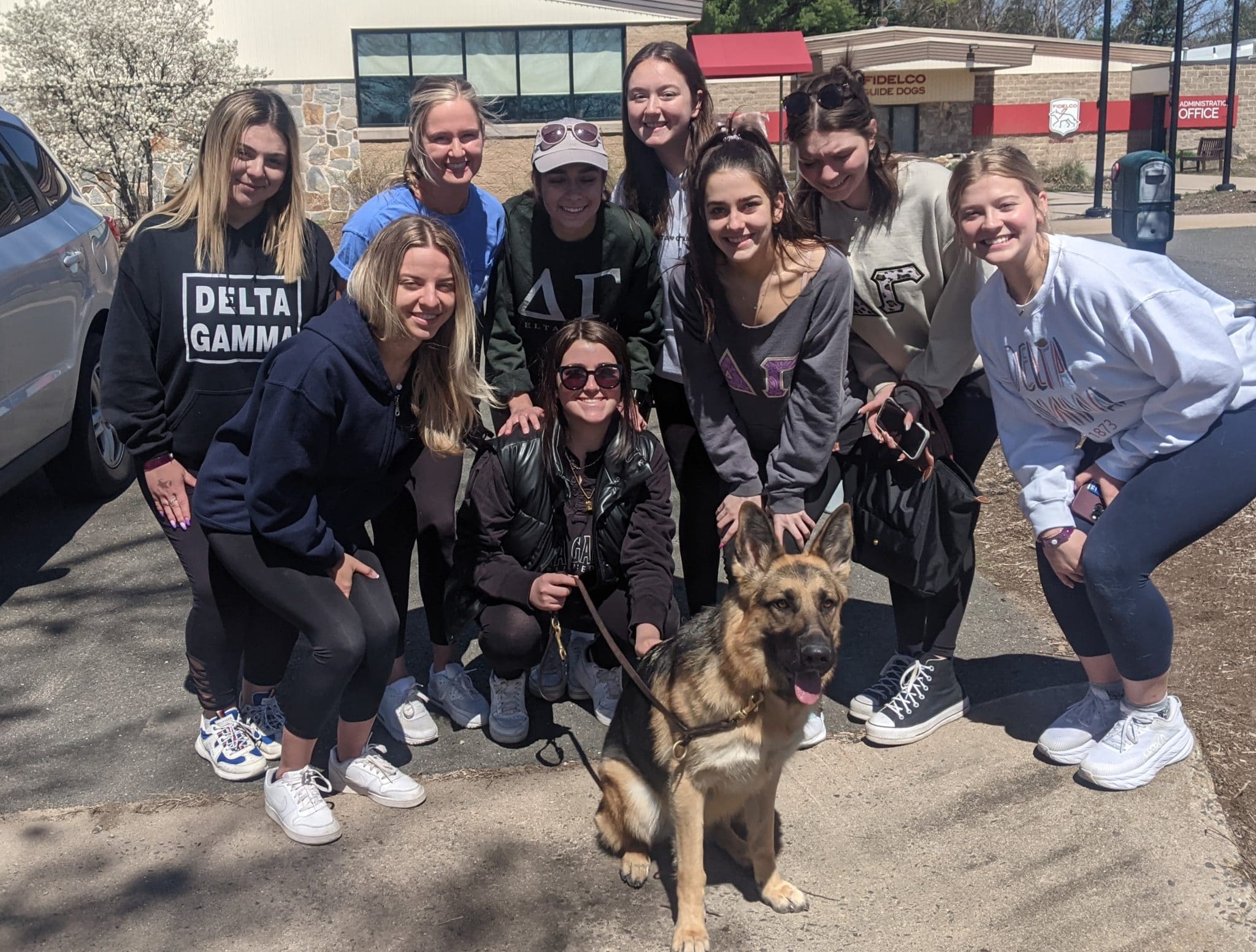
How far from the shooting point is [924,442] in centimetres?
385

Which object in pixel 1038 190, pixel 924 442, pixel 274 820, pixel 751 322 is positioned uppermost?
pixel 1038 190

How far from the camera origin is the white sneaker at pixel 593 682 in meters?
4.25

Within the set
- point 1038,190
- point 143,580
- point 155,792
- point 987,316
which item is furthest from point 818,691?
point 143,580

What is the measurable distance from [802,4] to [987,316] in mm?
39657

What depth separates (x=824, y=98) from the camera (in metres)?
3.68

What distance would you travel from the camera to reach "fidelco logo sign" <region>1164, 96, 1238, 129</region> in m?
37.0

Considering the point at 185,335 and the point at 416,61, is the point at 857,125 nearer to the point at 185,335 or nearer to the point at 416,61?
Result: the point at 185,335

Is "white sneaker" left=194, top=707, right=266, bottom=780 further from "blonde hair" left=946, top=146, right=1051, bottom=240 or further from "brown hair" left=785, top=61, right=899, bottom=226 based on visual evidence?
Result: "blonde hair" left=946, top=146, right=1051, bottom=240

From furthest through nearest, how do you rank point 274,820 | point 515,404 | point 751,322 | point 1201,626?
point 1201,626 < point 515,404 < point 751,322 < point 274,820

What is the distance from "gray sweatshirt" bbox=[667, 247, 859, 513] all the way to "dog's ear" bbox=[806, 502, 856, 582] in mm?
579

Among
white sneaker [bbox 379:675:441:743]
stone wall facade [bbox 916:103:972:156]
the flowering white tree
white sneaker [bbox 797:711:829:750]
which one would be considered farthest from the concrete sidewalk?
stone wall facade [bbox 916:103:972:156]

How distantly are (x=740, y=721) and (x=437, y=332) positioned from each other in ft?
5.22

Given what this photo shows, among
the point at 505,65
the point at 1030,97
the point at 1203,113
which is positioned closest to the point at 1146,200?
the point at 505,65

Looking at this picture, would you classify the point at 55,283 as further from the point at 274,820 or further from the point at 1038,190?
the point at 1038,190
